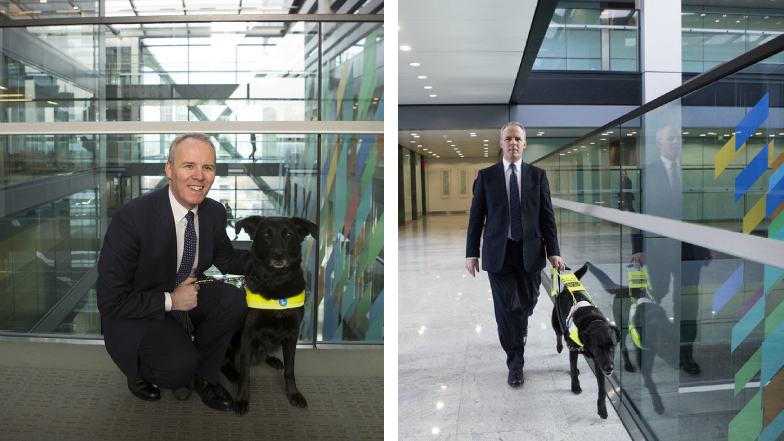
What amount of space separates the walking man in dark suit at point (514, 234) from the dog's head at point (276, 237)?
5.47 ft

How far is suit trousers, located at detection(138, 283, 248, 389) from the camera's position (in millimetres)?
2062

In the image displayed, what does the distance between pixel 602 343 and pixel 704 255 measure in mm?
1108

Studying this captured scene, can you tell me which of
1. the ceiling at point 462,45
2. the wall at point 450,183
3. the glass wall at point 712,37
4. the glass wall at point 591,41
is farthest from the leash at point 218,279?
the wall at point 450,183

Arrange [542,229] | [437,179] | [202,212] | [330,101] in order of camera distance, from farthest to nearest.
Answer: [437,179] < [542,229] < [330,101] < [202,212]

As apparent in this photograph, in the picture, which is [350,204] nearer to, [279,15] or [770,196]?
[279,15]

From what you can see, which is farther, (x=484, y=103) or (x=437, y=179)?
(x=437, y=179)

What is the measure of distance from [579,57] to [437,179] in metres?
16.0

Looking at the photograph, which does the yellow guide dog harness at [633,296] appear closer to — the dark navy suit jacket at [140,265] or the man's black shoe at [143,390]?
Result: the dark navy suit jacket at [140,265]

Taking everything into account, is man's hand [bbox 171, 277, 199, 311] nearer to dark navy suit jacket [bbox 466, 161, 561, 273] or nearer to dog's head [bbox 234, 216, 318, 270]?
dog's head [bbox 234, 216, 318, 270]

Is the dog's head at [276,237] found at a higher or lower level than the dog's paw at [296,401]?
higher

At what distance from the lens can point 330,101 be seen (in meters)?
2.48

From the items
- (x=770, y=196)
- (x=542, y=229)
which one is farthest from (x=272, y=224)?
(x=542, y=229)

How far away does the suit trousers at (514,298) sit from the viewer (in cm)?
360

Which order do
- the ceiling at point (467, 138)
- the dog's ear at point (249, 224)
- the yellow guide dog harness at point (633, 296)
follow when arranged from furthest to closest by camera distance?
the ceiling at point (467, 138), the yellow guide dog harness at point (633, 296), the dog's ear at point (249, 224)
